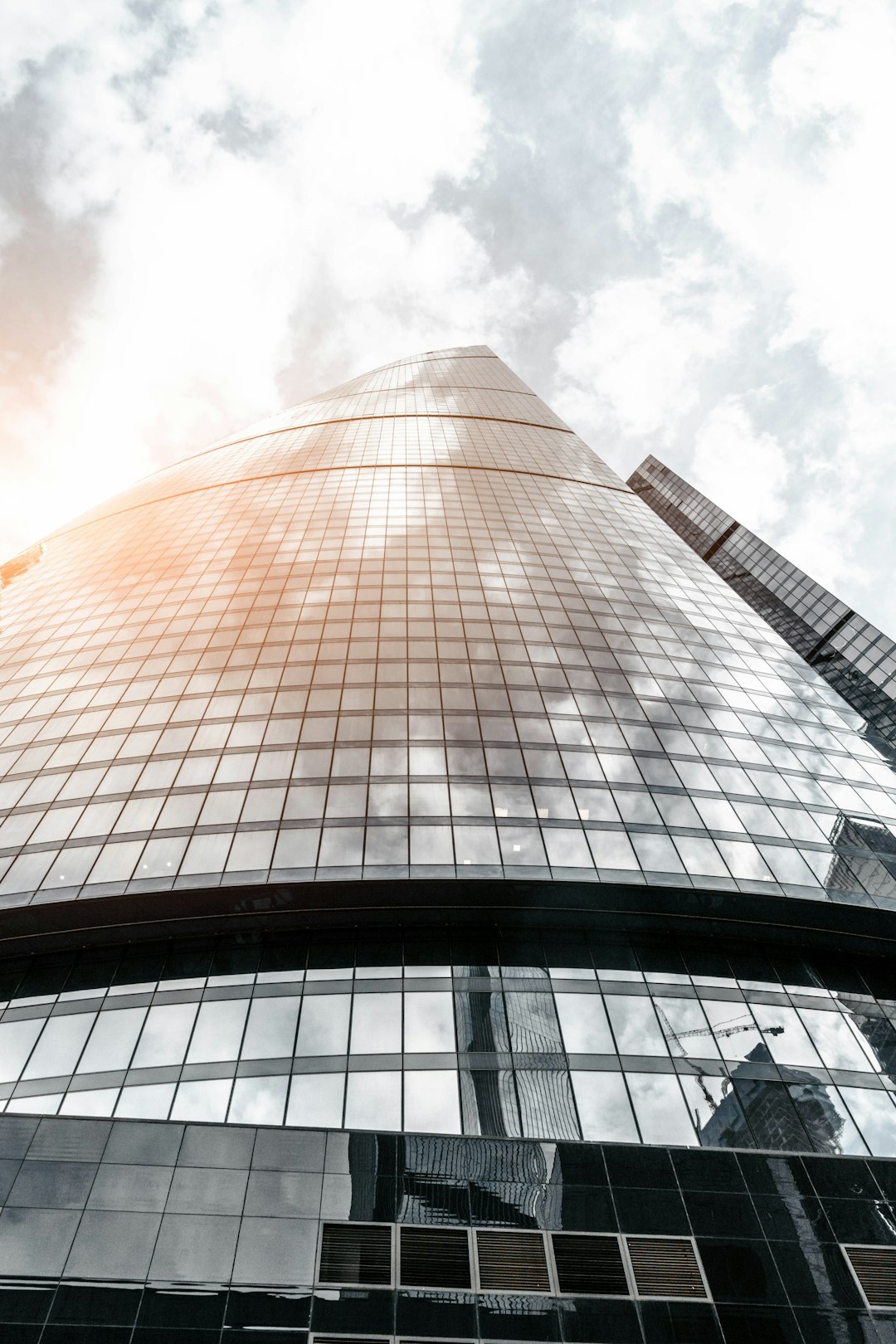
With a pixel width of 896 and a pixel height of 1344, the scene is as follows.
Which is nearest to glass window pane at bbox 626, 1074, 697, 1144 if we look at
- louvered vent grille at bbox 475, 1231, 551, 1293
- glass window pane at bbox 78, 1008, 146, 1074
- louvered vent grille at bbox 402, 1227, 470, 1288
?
louvered vent grille at bbox 475, 1231, 551, 1293

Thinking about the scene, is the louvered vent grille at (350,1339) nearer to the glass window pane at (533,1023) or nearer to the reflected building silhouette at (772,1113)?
the glass window pane at (533,1023)

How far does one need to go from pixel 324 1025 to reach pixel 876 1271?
13222mm

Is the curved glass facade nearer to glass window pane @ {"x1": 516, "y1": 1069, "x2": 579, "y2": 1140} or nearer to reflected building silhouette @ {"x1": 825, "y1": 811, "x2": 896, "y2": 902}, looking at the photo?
glass window pane @ {"x1": 516, "y1": 1069, "x2": 579, "y2": 1140}

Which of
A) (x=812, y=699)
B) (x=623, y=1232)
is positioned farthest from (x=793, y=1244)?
(x=812, y=699)

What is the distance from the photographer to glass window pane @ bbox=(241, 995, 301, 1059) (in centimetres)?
1914

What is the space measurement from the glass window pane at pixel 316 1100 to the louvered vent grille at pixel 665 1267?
6.96 meters

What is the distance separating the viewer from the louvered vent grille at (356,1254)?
14258 millimetres

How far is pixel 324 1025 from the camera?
19.8m

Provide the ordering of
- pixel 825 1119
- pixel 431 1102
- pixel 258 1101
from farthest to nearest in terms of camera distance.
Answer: pixel 825 1119 → pixel 431 1102 → pixel 258 1101

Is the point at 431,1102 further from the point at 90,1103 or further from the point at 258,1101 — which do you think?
the point at 90,1103

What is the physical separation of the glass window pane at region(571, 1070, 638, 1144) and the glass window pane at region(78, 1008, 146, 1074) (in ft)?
38.2

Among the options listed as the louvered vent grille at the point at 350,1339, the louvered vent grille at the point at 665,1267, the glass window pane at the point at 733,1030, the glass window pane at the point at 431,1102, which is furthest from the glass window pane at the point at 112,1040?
the glass window pane at the point at 733,1030

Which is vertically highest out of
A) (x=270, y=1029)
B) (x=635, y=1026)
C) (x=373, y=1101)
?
(x=635, y=1026)

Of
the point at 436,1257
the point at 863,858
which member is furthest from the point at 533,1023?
the point at 863,858
